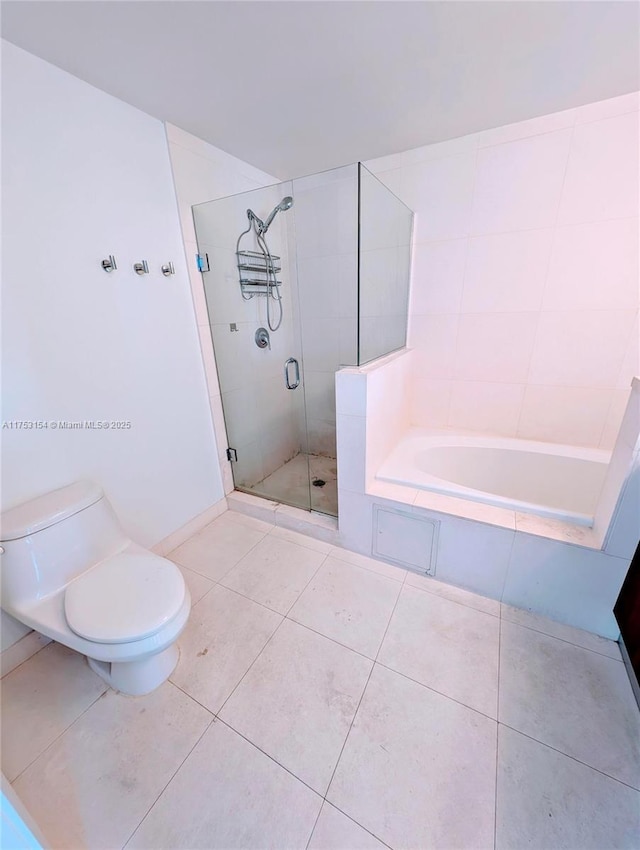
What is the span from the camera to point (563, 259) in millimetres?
1706

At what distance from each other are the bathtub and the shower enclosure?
0.53m

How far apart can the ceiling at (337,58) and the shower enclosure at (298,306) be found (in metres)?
0.30

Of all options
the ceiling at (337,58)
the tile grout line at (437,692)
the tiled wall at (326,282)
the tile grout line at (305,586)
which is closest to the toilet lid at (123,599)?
the tile grout line at (305,586)

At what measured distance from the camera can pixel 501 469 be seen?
1.99m

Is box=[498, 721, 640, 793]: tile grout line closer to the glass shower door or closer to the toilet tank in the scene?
the glass shower door

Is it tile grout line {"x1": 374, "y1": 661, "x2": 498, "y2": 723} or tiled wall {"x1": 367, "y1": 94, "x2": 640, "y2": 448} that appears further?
tiled wall {"x1": 367, "y1": 94, "x2": 640, "y2": 448}

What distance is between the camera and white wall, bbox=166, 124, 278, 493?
66.1 inches

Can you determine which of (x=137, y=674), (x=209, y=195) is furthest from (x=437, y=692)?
(x=209, y=195)

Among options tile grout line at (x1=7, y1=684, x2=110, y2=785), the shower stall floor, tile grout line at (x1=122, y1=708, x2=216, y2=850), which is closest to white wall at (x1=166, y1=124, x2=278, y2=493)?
the shower stall floor

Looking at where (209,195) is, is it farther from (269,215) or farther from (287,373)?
(287,373)

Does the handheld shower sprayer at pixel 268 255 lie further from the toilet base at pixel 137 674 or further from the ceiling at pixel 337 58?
the toilet base at pixel 137 674

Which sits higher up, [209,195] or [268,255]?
[209,195]

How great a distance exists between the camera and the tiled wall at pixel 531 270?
157cm

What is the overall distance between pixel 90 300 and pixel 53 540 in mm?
996
